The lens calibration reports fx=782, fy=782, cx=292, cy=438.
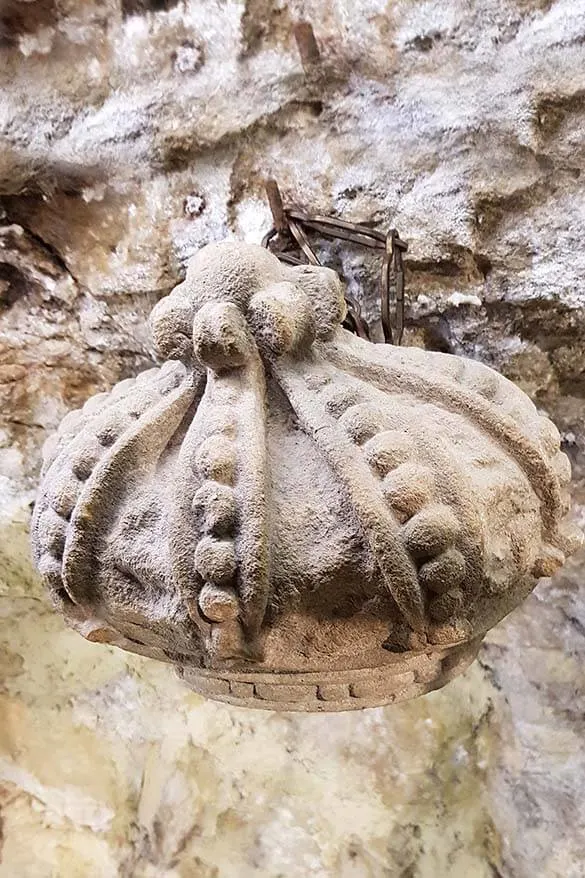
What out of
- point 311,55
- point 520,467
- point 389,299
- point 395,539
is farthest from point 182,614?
point 311,55

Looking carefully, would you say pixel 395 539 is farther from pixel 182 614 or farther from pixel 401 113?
pixel 401 113

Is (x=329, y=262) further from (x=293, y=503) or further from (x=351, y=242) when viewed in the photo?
(x=293, y=503)

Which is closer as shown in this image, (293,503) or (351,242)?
(293,503)

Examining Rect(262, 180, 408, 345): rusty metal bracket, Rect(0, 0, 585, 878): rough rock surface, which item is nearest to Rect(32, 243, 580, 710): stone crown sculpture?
Rect(262, 180, 408, 345): rusty metal bracket

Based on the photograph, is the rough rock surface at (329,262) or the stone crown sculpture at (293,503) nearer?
the stone crown sculpture at (293,503)

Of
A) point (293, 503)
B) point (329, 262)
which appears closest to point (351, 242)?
point (329, 262)

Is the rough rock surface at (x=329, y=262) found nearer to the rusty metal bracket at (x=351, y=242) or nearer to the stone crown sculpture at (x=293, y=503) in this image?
the rusty metal bracket at (x=351, y=242)

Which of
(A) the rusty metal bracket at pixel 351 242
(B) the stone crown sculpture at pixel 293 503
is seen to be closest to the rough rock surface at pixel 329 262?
(A) the rusty metal bracket at pixel 351 242
